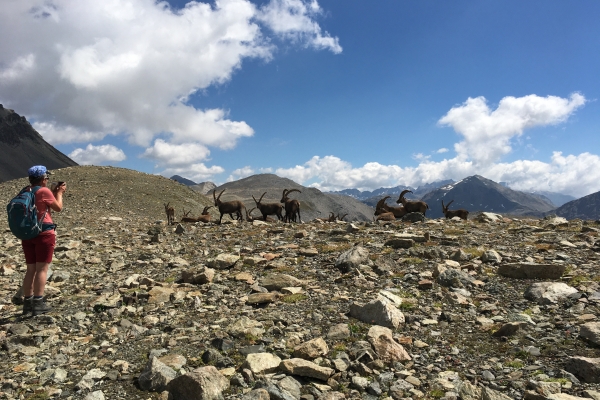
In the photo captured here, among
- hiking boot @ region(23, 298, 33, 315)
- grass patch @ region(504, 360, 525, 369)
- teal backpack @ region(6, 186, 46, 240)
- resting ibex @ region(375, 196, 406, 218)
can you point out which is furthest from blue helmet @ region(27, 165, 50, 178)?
resting ibex @ region(375, 196, 406, 218)

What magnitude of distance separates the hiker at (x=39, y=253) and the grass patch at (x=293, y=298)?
15.7 ft

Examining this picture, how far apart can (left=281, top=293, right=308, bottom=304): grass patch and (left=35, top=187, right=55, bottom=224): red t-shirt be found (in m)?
5.12

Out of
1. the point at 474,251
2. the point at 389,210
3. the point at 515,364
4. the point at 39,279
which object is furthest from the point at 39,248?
the point at 389,210

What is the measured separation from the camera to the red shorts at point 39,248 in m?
7.57

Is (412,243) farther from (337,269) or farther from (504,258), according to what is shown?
(337,269)

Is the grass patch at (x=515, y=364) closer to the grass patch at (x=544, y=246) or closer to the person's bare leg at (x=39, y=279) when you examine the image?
the grass patch at (x=544, y=246)

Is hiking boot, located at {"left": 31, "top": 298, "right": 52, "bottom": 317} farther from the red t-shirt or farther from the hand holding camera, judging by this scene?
the hand holding camera

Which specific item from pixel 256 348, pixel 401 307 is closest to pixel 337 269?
pixel 401 307

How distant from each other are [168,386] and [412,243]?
30.4 ft

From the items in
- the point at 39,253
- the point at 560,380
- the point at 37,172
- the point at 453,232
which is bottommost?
the point at 560,380

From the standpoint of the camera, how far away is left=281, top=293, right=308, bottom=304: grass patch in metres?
7.72

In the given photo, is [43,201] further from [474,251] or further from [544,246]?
[544,246]

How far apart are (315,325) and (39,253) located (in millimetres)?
5814

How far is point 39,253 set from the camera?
24.8 feet
